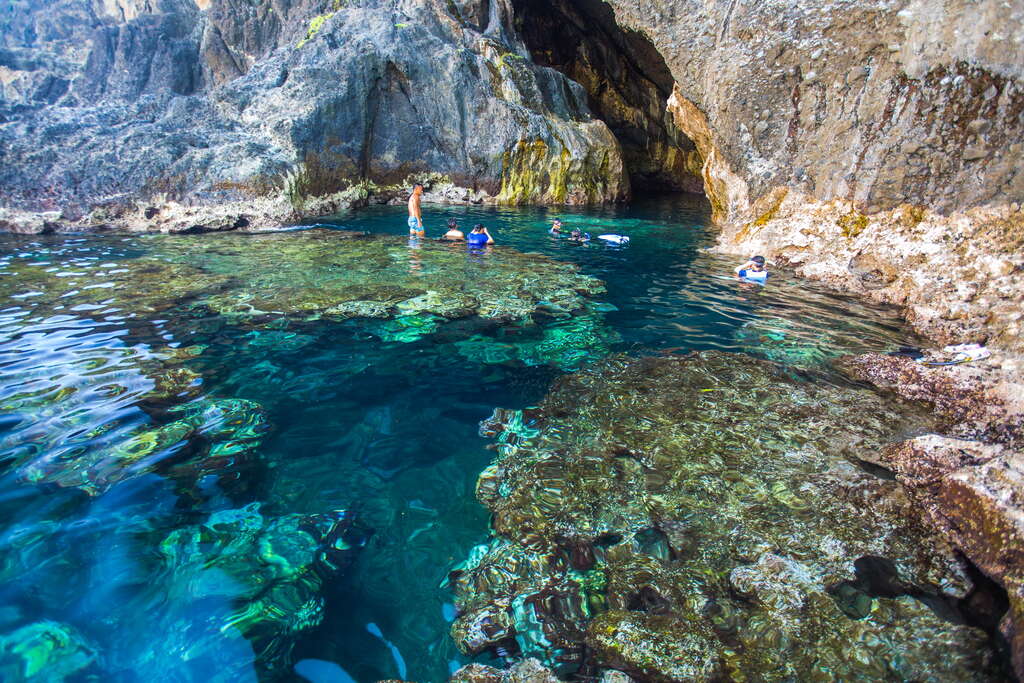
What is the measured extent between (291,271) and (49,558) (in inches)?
290

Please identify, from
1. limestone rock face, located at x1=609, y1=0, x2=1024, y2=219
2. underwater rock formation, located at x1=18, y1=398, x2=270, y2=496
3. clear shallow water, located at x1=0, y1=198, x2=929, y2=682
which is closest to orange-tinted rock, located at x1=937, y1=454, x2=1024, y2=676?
clear shallow water, located at x1=0, y1=198, x2=929, y2=682

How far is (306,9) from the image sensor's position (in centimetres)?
2548

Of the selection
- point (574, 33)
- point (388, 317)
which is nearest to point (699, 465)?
point (388, 317)

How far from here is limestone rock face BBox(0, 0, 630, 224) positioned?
16547 millimetres

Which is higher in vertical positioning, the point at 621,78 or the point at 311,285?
the point at 621,78

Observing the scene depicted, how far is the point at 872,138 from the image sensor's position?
10.3 meters

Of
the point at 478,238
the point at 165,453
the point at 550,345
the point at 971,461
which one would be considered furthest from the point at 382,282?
the point at 971,461

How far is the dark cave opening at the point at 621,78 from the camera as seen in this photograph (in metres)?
31.9

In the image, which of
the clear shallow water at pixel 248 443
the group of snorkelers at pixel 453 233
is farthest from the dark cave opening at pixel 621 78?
the clear shallow water at pixel 248 443

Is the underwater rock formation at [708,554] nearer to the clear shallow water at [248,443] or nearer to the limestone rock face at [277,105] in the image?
the clear shallow water at [248,443]

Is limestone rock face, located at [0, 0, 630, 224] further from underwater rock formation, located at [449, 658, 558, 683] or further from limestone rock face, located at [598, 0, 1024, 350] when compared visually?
underwater rock formation, located at [449, 658, 558, 683]

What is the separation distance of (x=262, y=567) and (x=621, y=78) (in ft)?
128

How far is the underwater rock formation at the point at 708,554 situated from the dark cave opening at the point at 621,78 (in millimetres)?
33016

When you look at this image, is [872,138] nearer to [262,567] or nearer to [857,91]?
[857,91]
